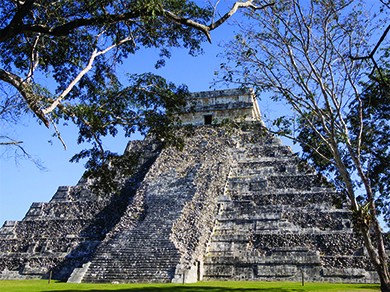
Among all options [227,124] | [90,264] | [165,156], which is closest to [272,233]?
[227,124]

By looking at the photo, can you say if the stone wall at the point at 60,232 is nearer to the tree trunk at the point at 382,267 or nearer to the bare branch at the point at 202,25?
the tree trunk at the point at 382,267

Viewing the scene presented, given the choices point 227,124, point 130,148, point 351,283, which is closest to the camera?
point 351,283

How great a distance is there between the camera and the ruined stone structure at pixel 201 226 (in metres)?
9.82

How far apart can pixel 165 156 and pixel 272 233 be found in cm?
658

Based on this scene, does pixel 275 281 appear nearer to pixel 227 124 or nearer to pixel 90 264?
pixel 227 124

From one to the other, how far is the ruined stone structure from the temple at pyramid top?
1.91 meters

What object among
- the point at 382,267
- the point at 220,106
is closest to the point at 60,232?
the point at 220,106

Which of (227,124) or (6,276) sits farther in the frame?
(6,276)

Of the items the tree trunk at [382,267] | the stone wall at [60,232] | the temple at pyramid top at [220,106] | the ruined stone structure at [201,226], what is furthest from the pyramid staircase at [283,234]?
the temple at pyramid top at [220,106]

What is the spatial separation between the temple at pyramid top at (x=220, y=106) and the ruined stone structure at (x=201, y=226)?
1909 mm

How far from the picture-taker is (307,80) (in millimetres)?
8469

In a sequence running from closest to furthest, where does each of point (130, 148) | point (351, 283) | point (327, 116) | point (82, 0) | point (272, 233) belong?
point (82, 0), point (327, 116), point (351, 283), point (272, 233), point (130, 148)

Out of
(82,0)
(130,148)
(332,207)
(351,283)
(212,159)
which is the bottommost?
(351,283)

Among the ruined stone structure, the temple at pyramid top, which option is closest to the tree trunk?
the ruined stone structure
